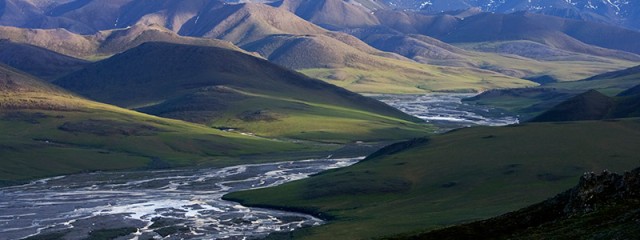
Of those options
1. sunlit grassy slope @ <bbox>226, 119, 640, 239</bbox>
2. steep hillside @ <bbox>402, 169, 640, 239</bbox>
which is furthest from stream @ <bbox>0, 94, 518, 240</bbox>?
steep hillside @ <bbox>402, 169, 640, 239</bbox>

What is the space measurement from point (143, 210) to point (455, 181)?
4943 cm

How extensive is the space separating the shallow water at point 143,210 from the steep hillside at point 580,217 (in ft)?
253

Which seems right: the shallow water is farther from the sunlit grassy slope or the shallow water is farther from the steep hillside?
the steep hillside

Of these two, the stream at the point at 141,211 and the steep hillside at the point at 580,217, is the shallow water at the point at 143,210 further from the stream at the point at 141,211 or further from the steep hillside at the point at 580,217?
the steep hillside at the point at 580,217

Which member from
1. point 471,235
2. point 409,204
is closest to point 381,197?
point 409,204

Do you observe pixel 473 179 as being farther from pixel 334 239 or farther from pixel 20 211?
pixel 20 211

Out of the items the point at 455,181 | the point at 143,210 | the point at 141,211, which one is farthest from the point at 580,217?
the point at 455,181

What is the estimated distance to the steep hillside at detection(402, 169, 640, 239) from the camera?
44.0m

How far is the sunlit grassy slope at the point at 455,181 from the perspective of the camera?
457ft

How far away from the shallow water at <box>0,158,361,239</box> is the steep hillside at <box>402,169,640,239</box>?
77177 mm

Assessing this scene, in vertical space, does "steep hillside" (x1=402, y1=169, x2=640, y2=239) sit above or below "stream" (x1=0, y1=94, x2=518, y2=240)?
above

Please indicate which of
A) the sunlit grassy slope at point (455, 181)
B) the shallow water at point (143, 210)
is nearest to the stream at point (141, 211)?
the shallow water at point (143, 210)

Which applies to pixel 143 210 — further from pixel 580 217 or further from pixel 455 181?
pixel 580 217

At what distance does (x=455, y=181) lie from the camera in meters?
168
